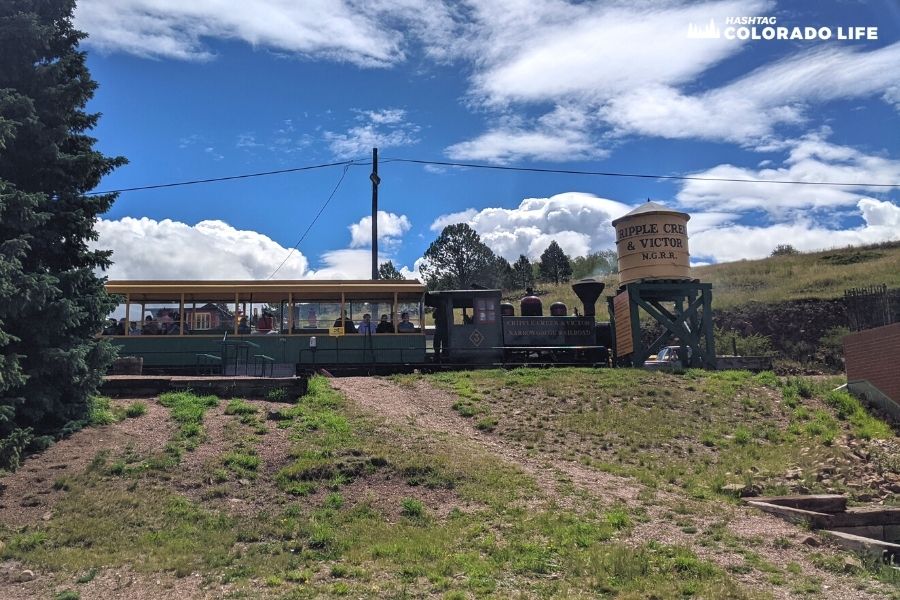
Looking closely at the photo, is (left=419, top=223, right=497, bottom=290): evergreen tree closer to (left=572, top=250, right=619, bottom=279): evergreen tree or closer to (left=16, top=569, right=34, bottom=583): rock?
(left=572, top=250, right=619, bottom=279): evergreen tree

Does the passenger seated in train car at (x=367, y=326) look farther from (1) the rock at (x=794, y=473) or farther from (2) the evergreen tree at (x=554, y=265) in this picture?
(2) the evergreen tree at (x=554, y=265)

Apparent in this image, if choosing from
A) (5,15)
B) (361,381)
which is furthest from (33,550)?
(361,381)

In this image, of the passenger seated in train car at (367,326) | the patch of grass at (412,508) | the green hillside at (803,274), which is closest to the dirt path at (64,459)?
the patch of grass at (412,508)

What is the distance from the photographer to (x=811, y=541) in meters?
8.89

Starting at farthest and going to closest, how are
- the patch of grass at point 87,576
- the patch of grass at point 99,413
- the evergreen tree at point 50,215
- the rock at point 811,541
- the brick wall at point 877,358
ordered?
the brick wall at point 877,358, the patch of grass at point 99,413, the evergreen tree at point 50,215, the rock at point 811,541, the patch of grass at point 87,576

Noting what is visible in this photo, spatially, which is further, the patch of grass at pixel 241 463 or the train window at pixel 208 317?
the train window at pixel 208 317

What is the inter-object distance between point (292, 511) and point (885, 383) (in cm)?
1473

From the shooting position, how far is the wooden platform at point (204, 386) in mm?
15258

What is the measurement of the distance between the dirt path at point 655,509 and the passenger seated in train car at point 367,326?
4704 millimetres

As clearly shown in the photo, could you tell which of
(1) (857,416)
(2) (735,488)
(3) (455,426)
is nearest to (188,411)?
(3) (455,426)

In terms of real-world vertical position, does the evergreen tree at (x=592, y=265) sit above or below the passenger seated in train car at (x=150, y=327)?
above

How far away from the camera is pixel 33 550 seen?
8125 mm

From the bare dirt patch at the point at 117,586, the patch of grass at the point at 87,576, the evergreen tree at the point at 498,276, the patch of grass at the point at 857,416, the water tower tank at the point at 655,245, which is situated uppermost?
the evergreen tree at the point at 498,276

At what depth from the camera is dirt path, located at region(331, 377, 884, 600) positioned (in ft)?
25.2
